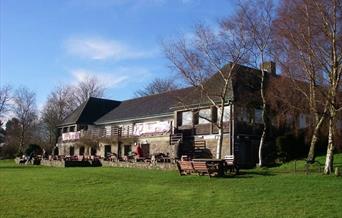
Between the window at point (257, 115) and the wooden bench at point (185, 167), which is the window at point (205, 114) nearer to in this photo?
the window at point (257, 115)

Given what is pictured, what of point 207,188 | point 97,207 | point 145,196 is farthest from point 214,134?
point 97,207

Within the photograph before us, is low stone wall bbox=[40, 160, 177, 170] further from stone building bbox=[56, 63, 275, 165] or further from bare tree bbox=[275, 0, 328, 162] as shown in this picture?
bare tree bbox=[275, 0, 328, 162]

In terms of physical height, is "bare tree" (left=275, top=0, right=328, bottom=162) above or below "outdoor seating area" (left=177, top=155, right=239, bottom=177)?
above

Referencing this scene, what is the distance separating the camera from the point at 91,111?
59.0 meters

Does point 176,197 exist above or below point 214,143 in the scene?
below

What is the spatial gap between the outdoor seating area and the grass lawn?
3.11ft

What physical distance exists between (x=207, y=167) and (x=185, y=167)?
1.67 metres

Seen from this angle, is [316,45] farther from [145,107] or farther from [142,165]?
[145,107]

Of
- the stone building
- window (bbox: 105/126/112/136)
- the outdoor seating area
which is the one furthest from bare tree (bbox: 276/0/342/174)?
window (bbox: 105/126/112/136)

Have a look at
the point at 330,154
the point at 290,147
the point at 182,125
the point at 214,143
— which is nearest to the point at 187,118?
the point at 182,125

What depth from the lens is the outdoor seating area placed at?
77.4ft

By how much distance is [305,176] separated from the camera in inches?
862

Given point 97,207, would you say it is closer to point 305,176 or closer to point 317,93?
point 305,176

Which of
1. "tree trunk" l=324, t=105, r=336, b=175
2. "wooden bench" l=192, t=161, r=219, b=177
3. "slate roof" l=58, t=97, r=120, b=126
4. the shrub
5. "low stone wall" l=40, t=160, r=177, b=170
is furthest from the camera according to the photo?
"slate roof" l=58, t=97, r=120, b=126
